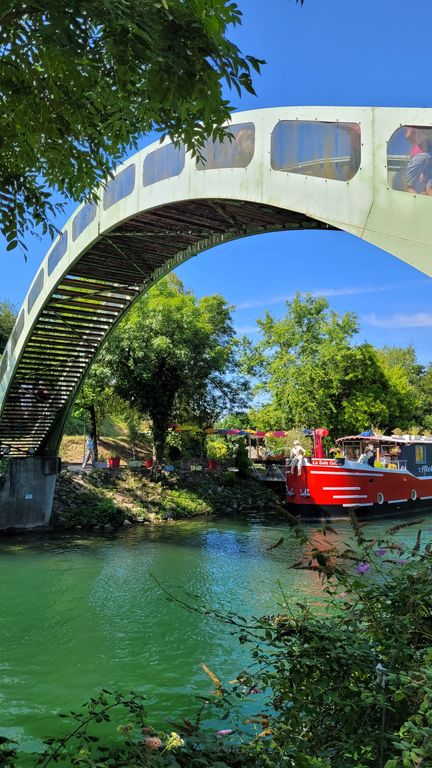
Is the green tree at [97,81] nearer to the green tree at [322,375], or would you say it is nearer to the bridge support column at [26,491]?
the bridge support column at [26,491]

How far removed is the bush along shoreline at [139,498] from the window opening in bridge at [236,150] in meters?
12.1

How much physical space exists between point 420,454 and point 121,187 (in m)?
20.0

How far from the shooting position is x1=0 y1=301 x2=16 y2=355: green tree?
97.5 ft

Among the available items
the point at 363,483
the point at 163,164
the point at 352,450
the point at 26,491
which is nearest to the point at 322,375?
the point at 352,450

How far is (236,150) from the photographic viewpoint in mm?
7375

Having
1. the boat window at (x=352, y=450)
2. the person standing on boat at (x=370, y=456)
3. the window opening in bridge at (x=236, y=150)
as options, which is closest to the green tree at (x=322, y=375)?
the boat window at (x=352, y=450)

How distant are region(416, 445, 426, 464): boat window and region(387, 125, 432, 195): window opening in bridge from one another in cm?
2336

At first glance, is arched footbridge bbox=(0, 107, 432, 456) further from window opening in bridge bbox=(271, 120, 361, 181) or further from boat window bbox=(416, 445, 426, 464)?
boat window bbox=(416, 445, 426, 464)

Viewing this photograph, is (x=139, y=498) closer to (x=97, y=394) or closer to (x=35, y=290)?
(x=97, y=394)

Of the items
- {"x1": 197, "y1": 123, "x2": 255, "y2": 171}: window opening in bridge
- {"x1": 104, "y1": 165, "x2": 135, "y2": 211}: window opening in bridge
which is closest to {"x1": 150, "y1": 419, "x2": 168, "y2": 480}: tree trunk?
{"x1": 104, "y1": 165, "x2": 135, "y2": 211}: window opening in bridge

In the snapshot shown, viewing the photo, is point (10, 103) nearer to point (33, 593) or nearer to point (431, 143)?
point (431, 143)

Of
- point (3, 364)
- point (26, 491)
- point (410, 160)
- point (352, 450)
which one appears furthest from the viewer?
point (352, 450)

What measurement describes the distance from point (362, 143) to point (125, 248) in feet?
30.2

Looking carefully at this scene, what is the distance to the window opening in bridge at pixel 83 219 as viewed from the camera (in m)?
12.9
